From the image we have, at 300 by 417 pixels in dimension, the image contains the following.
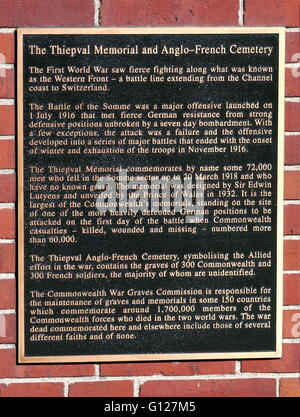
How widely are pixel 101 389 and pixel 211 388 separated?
44cm

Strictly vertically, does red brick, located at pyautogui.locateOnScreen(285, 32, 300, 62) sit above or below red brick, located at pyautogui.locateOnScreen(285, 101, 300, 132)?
above

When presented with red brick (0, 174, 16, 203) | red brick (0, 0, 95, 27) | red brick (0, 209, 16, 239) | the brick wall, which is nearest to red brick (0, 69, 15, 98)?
the brick wall

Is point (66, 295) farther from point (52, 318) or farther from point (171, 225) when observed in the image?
point (171, 225)

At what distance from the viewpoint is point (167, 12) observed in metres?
2.46

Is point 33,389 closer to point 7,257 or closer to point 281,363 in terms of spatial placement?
point 7,257

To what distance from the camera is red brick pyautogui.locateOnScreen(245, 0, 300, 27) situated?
2.48 m

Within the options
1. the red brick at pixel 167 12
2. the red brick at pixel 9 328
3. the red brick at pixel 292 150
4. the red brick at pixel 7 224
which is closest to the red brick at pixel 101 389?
the red brick at pixel 9 328

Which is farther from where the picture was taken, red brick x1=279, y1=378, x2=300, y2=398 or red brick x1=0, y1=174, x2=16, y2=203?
red brick x1=279, y1=378, x2=300, y2=398

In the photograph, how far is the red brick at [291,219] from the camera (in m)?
2.53

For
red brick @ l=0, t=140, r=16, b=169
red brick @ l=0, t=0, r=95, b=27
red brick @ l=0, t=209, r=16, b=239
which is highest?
red brick @ l=0, t=0, r=95, b=27

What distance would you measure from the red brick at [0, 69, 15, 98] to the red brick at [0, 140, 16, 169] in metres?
0.18

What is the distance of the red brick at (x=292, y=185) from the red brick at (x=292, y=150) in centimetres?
4

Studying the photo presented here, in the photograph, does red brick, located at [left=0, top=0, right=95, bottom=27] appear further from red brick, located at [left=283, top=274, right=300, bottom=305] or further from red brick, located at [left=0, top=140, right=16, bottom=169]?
red brick, located at [left=283, top=274, right=300, bottom=305]

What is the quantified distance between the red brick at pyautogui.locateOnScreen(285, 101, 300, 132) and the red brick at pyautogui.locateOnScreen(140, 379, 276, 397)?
103 cm
